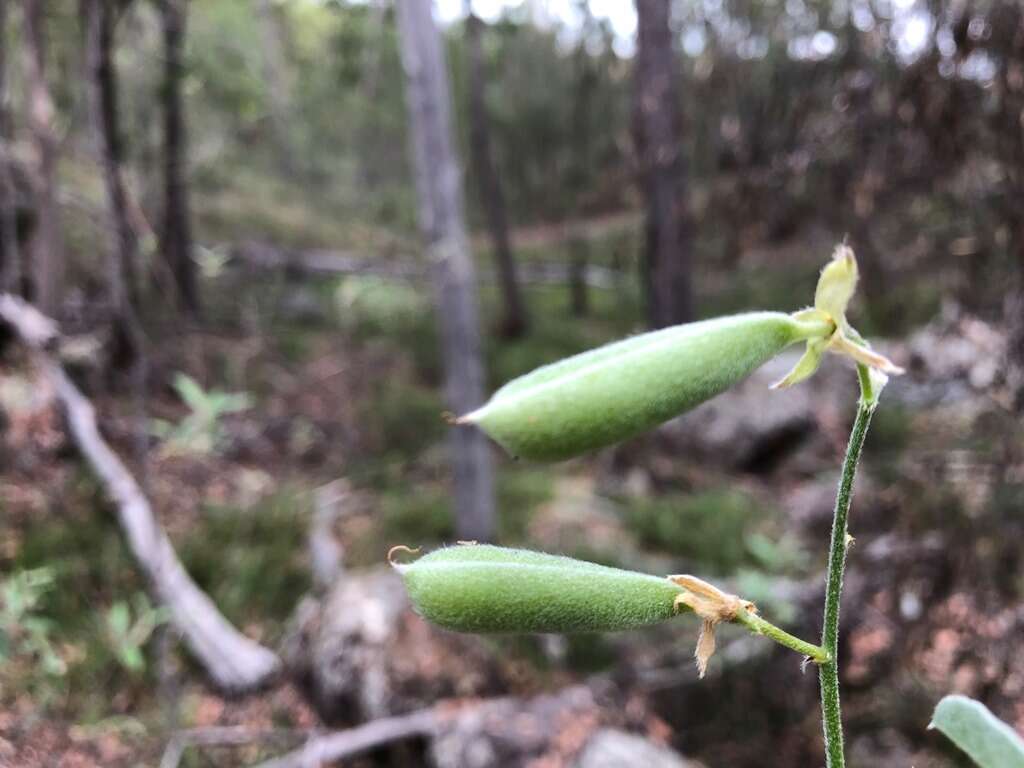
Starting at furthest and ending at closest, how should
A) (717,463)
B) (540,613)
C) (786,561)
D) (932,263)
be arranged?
(717,463)
(786,561)
(932,263)
(540,613)

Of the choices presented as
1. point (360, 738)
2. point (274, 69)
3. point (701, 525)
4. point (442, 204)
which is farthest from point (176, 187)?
point (360, 738)

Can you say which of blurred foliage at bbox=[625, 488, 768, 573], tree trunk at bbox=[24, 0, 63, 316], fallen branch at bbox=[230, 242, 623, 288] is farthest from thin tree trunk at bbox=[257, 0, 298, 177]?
blurred foliage at bbox=[625, 488, 768, 573]

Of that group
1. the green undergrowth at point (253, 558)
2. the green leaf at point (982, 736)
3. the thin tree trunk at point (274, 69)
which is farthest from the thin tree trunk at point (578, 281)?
the green leaf at point (982, 736)

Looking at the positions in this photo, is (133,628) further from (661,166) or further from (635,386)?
(661,166)

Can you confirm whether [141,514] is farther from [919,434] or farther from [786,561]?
[919,434]

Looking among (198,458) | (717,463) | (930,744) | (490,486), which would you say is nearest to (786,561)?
(930,744)

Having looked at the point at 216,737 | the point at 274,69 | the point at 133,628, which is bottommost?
the point at 216,737
